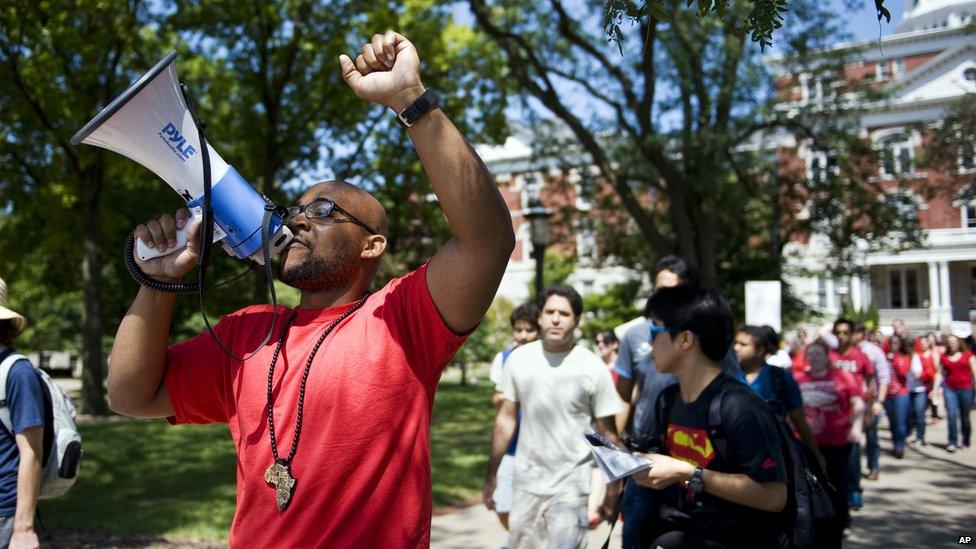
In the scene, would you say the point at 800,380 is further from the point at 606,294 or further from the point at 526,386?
the point at 606,294

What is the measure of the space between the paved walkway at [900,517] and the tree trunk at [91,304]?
39.8 feet

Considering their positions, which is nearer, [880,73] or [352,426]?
[352,426]

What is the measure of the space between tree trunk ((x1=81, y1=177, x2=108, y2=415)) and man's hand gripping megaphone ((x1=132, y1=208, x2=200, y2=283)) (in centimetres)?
1692

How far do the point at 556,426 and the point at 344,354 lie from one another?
3529 millimetres

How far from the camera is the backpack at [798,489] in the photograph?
3271 mm

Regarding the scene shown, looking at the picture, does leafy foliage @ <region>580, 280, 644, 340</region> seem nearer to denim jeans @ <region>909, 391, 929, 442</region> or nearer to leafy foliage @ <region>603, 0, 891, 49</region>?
denim jeans @ <region>909, 391, 929, 442</region>

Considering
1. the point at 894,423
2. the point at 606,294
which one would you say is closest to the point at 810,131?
the point at 894,423

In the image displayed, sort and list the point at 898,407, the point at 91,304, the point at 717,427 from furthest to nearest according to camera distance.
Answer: the point at 91,304 < the point at 898,407 < the point at 717,427

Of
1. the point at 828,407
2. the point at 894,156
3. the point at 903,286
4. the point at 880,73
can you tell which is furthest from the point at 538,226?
the point at 903,286

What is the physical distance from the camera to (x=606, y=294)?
35250 mm

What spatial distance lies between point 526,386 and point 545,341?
318 millimetres

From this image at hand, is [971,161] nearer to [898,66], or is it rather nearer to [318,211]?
[318,211]

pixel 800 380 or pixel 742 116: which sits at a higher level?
pixel 742 116

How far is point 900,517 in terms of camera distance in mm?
8453
